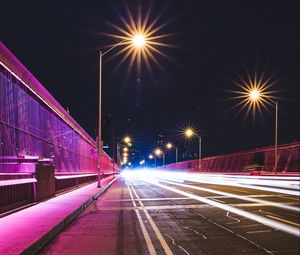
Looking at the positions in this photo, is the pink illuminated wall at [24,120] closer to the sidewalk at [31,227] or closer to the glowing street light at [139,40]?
the sidewalk at [31,227]

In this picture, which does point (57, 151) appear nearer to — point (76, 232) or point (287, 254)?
point (76, 232)

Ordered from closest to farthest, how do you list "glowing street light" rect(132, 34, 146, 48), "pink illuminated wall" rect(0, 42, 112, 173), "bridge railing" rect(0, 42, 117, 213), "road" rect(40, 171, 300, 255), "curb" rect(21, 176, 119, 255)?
1. "curb" rect(21, 176, 119, 255)
2. "road" rect(40, 171, 300, 255)
3. "bridge railing" rect(0, 42, 117, 213)
4. "pink illuminated wall" rect(0, 42, 112, 173)
5. "glowing street light" rect(132, 34, 146, 48)

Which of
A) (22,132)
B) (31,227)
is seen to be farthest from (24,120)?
(31,227)

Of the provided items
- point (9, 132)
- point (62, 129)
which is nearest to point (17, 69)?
point (9, 132)

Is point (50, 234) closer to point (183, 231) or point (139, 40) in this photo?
point (183, 231)

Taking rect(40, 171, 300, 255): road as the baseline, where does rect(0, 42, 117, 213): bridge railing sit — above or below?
above

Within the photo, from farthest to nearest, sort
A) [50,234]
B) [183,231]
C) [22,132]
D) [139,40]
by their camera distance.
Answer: [139,40] → [22,132] → [183,231] → [50,234]

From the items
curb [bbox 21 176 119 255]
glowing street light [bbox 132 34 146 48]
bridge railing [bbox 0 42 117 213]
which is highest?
glowing street light [bbox 132 34 146 48]

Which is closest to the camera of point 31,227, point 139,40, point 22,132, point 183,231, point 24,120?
point 31,227

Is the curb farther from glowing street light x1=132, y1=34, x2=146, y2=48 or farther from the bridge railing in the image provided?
glowing street light x1=132, y1=34, x2=146, y2=48

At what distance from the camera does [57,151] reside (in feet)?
89.5

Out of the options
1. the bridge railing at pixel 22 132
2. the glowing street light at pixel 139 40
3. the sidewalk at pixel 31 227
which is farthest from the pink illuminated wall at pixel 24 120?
the glowing street light at pixel 139 40

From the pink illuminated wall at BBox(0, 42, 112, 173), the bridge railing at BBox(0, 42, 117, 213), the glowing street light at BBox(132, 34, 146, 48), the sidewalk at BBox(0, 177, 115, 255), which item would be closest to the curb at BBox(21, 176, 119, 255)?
the sidewalk at BBox(0, 177, 115, 255)

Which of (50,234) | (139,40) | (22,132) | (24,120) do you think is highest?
(139,40)
